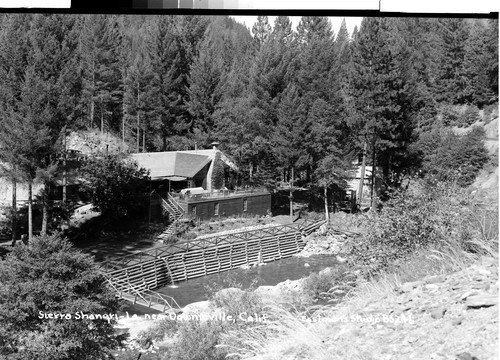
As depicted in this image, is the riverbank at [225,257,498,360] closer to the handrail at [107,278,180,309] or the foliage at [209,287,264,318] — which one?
the foliage at [209,287,264,318]

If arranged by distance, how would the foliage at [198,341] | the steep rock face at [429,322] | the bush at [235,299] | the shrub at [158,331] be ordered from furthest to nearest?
the shrub at [158,331] → the bush at [235,299] → the foliage at [198,341] → the steep rock face at [429,322]

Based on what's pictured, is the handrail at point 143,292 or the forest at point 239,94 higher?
the forest at point 239,94

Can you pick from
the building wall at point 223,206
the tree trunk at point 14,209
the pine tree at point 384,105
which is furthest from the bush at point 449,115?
the tree trunk at point 14,209

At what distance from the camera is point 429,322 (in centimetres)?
542

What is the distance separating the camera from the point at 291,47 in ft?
26.1

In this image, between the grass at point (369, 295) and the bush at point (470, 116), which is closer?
the grass at point (369, 295)

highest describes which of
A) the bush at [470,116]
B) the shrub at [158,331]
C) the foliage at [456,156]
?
the bush at [470,116]

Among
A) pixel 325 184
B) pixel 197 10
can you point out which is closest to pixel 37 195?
pixel 197 10

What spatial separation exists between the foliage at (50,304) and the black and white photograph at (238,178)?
0.08ft

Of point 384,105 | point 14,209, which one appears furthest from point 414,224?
point 14,209

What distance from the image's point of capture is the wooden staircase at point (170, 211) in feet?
29.1

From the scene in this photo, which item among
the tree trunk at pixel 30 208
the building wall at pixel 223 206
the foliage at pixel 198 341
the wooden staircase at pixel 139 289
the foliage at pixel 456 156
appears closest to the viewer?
the foliage at pixel 198 341

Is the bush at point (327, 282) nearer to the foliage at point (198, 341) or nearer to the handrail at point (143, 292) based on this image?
the foliage at point (198, 341)

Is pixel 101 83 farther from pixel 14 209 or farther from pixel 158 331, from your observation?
pixel 158 331
